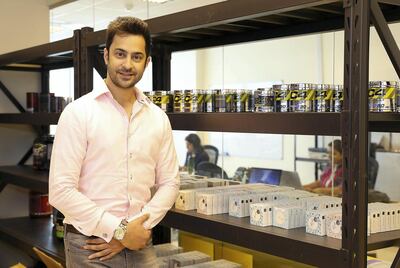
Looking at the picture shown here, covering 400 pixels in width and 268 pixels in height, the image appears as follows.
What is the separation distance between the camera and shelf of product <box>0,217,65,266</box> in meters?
3.27

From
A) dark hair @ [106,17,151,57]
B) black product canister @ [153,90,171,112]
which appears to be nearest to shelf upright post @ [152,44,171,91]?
black product canister @ [153,90,171,112]

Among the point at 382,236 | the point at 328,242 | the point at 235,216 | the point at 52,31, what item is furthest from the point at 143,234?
the point at 52,31

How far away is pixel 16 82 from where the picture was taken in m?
4.24

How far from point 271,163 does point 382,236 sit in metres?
2.35

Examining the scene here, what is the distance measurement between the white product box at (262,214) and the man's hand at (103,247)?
50 centimetres

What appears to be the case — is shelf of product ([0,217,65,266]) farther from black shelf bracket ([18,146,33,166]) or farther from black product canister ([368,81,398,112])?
black product canister ([368,81,398,112])

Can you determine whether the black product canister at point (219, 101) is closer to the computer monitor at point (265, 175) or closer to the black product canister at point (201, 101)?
the black product canister at point (201, 101)

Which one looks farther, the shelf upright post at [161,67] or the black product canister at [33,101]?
the black product canister at [33,101]

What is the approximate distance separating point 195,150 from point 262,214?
247cm

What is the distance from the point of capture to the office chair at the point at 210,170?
13.4 feet

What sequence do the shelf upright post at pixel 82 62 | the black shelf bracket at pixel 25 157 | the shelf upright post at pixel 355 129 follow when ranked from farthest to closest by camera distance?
the black shelf bracket at pixel 25 157 → the shelf upright post at pixel 82 62 → the shelf upright post at pixel 355 129

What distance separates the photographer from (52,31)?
195 inches

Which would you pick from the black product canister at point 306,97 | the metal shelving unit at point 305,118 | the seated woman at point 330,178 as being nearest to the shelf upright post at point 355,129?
the metal shelving unit at point 305,118

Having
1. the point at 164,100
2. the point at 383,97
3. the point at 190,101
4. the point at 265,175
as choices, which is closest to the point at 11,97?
the point at 265,175
